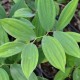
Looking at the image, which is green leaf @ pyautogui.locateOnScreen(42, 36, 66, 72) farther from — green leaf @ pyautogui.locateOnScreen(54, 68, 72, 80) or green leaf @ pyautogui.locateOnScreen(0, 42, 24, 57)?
green leaf @ pyautogui.locateOnScreen(54, 68, 72, 80)

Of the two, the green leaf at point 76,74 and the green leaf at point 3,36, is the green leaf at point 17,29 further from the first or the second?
the green leaf at point 76,74

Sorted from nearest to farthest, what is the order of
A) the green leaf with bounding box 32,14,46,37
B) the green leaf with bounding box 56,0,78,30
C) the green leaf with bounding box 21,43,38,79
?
the green leaf with bounding box 21,43,38,79 < the green leaf with bounding box 56,0,78,30 < the green leaf with bounding box 32,14,46,37

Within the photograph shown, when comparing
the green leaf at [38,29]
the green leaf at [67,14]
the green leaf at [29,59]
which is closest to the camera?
the green leaf at [29,59]

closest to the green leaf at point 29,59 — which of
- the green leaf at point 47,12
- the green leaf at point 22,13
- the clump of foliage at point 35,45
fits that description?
the clump of foliage at point 35,45

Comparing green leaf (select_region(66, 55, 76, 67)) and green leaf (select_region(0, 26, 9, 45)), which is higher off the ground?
green leaf (select_region(0, 26, 9, 45))

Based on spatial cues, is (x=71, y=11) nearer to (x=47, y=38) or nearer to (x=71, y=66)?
(x=47, y=38)

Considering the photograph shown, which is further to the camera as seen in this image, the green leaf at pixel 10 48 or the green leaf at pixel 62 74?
the green leaf at pixel 62 74

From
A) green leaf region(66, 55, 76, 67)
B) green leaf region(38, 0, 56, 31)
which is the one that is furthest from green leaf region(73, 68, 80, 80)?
green leaf region(38, 0, 56, 31)

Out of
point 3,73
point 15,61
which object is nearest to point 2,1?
point 15,61
